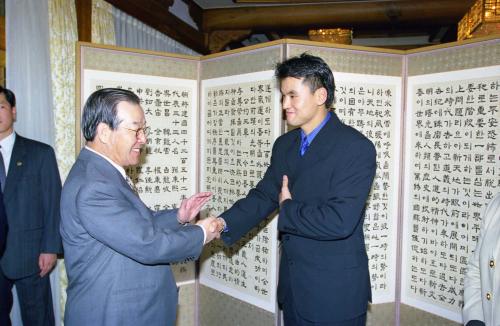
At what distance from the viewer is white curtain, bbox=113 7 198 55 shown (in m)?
4.14

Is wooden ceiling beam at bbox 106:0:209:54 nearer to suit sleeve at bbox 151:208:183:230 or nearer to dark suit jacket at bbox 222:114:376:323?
suit sleeve at bbox 151:208:183:230

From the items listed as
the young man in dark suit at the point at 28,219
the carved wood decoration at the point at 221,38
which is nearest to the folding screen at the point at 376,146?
the young man in dark suit at the point at 28,219

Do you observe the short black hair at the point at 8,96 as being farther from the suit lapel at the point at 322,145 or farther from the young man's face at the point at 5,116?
the suit lapel at the point at 322,145

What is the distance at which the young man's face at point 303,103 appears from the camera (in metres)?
1.93

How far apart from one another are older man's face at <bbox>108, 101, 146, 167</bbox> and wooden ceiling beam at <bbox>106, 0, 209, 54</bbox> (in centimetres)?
260

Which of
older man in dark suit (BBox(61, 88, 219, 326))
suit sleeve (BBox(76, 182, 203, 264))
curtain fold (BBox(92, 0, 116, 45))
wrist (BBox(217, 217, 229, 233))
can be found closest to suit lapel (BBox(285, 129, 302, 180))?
wrist (BBox(217, 217, 229, 233))

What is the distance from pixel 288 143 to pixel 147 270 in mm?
892

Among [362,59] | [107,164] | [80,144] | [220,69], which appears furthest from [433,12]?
[107,164]

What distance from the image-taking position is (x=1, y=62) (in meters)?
2.95

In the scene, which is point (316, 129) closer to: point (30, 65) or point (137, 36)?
point (30, 65)

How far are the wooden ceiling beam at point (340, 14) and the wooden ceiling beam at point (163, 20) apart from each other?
34 cm

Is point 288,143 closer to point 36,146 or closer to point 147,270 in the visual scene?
point 147,270

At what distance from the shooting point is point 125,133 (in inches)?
64.8

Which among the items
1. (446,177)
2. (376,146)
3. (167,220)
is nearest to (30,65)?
(167,220)
